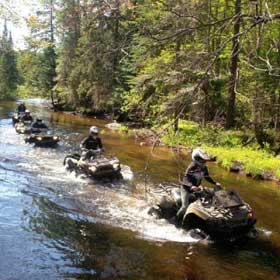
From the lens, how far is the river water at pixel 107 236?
25.1ft

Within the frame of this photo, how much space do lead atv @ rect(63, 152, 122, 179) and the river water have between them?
0.32m

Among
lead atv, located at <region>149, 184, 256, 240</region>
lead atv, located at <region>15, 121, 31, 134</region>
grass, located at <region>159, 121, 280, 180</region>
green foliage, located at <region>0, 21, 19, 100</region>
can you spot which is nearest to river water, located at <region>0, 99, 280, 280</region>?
lead atv, located at <region>149, 184, 256, 240</region>

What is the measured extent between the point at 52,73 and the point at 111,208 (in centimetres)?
4387

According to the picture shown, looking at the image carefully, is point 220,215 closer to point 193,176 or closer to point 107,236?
point 193,176

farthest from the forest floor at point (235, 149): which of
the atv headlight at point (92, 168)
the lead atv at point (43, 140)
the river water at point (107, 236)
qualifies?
the lead atv at point (43, 140)

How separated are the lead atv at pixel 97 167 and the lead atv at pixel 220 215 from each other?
197 inches

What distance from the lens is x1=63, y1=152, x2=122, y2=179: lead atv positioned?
46.7 ft

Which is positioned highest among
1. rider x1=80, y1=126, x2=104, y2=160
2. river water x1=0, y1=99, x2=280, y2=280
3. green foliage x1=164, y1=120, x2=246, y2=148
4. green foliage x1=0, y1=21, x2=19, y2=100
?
green foliage x1=0, y1=21, x2=19, y2=100

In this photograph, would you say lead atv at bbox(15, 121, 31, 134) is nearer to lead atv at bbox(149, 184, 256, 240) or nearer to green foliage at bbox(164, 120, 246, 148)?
green foliage at bbox(164, 120, 246, 148)

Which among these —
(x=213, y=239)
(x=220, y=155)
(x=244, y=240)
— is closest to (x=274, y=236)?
(x=244, y=240)

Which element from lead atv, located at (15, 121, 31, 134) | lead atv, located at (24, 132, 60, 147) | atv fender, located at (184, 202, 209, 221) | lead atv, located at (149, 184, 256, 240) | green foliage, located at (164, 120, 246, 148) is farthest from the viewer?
lead atv, located at (15, 121, 31, 134)

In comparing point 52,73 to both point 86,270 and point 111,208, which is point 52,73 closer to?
point 111,208

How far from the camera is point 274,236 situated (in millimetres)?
9945

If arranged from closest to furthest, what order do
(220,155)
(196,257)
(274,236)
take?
(196,257) → (274,236) → (220,155)
